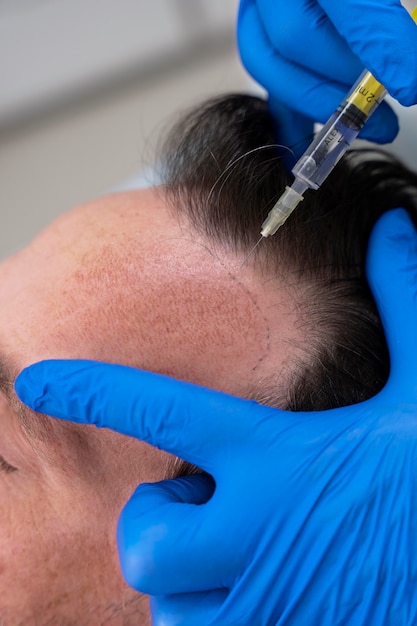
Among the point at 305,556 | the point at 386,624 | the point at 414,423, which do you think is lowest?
the point at 386,624

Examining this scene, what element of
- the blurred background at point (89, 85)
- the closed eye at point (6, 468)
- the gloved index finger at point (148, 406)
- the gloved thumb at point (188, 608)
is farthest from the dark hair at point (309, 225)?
the blurred background at point (89, 85)

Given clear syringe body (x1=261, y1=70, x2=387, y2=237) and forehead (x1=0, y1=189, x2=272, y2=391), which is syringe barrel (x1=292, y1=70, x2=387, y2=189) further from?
forehead (x1=0, y1=189, x2=272, y2=391)

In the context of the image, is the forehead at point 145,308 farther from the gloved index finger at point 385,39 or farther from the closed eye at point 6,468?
the gloved index finger at point 385,39

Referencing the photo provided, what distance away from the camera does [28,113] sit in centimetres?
214

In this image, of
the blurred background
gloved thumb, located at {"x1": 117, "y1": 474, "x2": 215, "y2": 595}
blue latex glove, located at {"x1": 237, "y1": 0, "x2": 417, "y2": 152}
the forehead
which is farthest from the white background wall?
gloved thumb, located at {"x1": 117, "y1": 474, "x2": 215, "y2": 595}

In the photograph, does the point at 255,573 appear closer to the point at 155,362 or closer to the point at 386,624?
the point at 386,624

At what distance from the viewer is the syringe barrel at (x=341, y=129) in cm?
91

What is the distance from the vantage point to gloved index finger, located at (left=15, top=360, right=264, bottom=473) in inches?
32.9

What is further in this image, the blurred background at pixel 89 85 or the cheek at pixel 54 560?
the blurred background at pixel 89 85

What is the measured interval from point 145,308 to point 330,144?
14.8 inches

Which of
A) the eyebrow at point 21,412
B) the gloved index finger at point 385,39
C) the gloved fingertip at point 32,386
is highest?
the gloved index finger at point 385,39

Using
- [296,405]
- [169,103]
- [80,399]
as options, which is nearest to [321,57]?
[296,405]

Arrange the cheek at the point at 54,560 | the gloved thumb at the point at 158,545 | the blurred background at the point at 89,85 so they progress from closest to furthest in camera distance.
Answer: the gloved thumb at the point at 158,545, the cheek at the point at 54,560, the blurred background at the point at 89,85

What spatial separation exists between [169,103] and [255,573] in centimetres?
186
